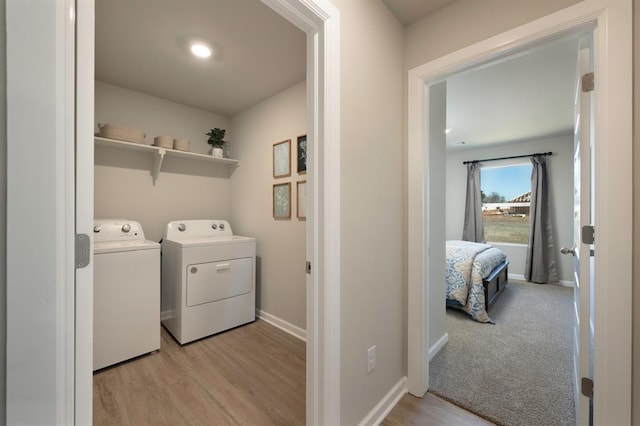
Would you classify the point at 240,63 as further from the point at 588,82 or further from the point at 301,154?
the point at 588,82

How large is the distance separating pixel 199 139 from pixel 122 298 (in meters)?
1.89

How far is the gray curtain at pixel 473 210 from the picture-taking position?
5.17m

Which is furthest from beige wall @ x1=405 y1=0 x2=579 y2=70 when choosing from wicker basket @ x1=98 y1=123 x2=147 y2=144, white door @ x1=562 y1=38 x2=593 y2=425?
wicker basket @ x1=98 y1=123 x2=147 y2=144

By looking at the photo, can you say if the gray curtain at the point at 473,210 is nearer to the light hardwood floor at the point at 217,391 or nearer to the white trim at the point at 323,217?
the light hardwood floor at the point at 217,391

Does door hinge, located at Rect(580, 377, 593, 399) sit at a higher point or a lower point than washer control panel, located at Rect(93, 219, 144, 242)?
lower

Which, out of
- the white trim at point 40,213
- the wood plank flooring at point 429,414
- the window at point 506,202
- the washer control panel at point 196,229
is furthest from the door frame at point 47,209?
the window at point 506,202

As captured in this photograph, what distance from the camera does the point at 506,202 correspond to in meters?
5.10

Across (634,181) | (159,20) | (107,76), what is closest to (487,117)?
(634,181)

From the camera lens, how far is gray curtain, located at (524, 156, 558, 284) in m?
4.43

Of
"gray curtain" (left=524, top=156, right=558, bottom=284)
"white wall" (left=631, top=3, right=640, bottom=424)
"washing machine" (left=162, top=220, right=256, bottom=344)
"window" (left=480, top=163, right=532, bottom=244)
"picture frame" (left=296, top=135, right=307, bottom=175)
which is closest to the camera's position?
"white wall" (left=631, top=3, right=640, bottom=424)

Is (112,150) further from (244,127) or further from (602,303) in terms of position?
(602,303)

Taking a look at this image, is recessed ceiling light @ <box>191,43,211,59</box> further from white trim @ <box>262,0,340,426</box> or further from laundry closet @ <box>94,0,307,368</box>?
white trim @ <box>262,0,340,426</box>

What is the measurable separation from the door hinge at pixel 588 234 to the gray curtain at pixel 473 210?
14.3 feet

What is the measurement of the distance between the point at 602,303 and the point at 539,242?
13.9 ft
